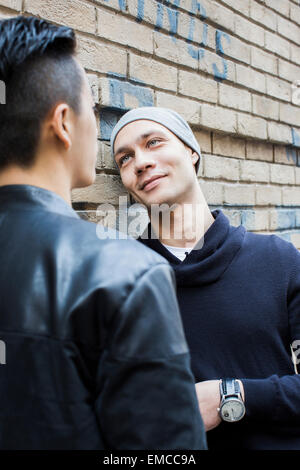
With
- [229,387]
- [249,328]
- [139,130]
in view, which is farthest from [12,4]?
[229,387]

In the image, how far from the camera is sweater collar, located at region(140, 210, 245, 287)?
1669 millimetres

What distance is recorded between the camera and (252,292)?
1.65m

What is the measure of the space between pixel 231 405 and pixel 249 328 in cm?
28

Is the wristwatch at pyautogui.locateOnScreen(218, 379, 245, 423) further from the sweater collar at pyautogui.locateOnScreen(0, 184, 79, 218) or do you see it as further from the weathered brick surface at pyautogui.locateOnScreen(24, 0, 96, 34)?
the weathered brick surface at pyautogui.locateOnScreen(24, 0, 96, 34)

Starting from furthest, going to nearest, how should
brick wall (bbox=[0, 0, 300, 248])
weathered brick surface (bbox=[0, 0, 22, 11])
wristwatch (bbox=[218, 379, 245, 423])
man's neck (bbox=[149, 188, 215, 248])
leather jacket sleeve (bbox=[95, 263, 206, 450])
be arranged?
1. brick wall (bbox=[0, 0, 300, 248])
2. man's neck (bbox=[149, 188, 215, 248])
3. weathered brick surface (bbox=[0, 0, 22, 11])
4. wristwatch (bbox=[218, 379, 245, 423])
5. leather jacket sleeve (bbox=[95, 263, 206, 450])

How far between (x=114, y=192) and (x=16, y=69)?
123 cm

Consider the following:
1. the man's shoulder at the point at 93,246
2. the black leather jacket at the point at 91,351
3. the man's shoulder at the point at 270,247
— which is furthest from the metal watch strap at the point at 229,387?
the man's shoulder at the point at 93,246

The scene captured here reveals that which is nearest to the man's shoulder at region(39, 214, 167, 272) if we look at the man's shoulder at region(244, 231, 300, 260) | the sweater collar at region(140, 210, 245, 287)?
the sweater collar at region(140, 210, 245, 287)

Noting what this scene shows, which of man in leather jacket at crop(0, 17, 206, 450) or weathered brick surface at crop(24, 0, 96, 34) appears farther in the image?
weathered brick surface at crop(24, 0, 96, 34)

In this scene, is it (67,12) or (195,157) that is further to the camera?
(195,157)

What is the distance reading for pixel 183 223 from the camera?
1.89 meters

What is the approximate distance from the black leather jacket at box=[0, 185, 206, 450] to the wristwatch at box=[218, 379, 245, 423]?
676 millimetres

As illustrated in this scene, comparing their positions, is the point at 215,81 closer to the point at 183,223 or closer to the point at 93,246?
the point at 183,223

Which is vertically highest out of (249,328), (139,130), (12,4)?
(12,4)
